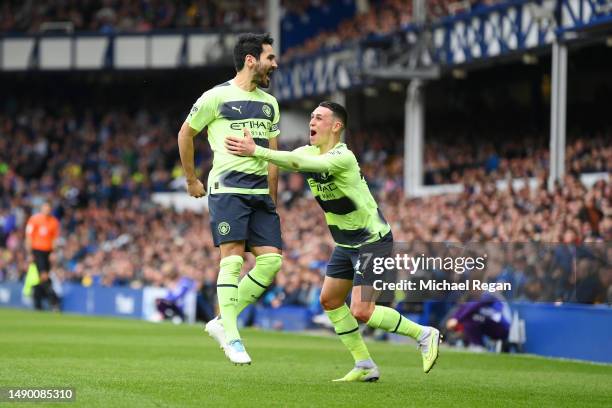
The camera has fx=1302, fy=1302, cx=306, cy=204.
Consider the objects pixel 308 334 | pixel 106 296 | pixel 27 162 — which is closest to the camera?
pixel 308 334

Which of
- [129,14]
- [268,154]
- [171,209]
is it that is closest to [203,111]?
[268,154]

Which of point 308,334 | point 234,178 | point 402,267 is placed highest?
point 234,178

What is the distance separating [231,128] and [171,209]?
2786 cm

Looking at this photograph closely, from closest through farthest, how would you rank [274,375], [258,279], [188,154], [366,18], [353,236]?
[188,154]
[258,279]
[353,236]
[274,375]
[366,18]

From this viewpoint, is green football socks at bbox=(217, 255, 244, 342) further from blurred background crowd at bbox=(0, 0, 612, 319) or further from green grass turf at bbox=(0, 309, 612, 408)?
blurred background crowd at bbox=(0, 0, 612, 319)

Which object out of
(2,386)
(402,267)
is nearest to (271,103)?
(402,267)

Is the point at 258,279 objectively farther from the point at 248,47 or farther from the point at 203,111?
the point at 248,47

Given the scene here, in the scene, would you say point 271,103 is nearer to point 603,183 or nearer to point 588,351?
point 588,351

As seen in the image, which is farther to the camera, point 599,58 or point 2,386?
point 599,58

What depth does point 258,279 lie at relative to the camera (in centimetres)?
1029

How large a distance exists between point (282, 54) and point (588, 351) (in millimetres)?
25521

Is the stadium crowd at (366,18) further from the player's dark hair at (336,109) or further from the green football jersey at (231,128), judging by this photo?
the green football jersey at (231,128)

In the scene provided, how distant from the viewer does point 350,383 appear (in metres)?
10.2

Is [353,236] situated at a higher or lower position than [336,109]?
lower
